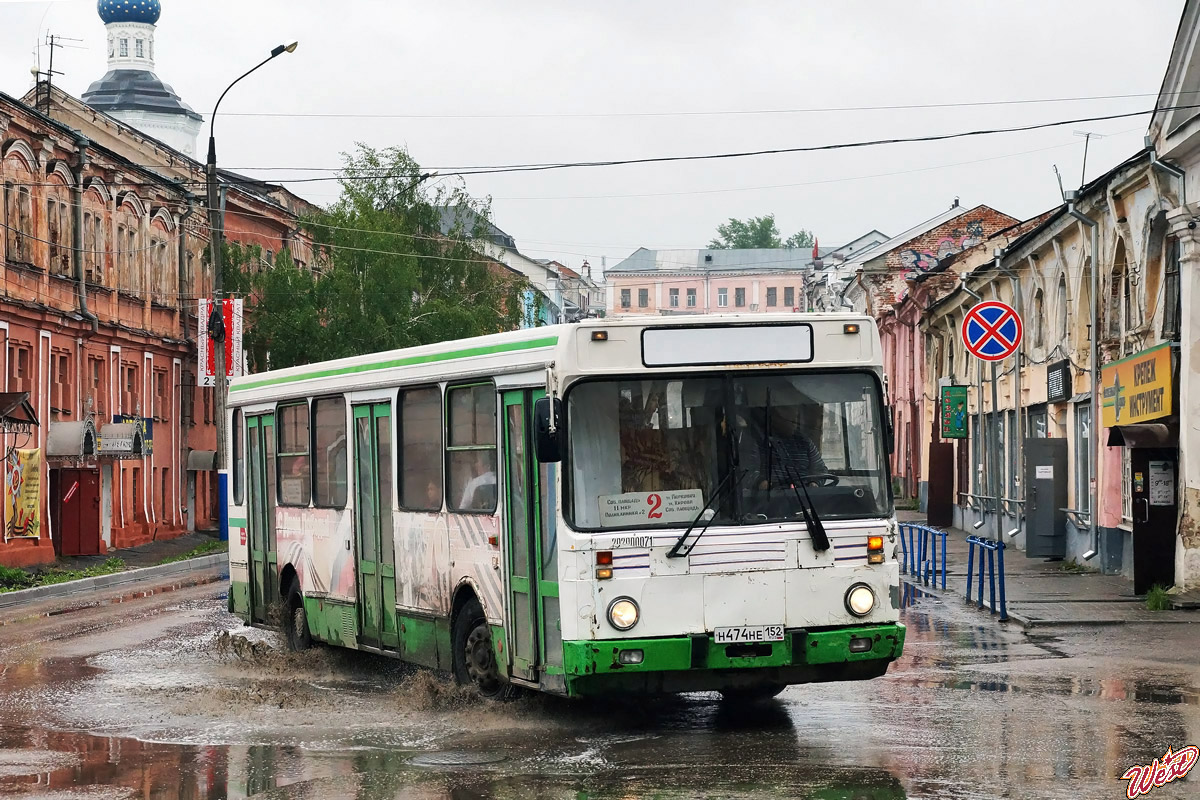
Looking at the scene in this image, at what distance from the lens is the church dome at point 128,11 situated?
100812mm

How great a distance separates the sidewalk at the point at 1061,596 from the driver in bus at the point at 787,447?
8.22 meters

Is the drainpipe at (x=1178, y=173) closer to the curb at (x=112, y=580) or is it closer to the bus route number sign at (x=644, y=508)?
the bus route number sign at (x=644, y=508)

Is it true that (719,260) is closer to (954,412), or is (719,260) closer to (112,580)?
(954,412)

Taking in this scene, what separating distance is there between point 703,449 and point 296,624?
6.88 metres

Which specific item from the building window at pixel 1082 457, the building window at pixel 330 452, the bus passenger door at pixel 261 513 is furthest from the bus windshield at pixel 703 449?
the building window at pixel 1082 457

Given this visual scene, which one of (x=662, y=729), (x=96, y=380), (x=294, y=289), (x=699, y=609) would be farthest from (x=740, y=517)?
(x=294, y=289)

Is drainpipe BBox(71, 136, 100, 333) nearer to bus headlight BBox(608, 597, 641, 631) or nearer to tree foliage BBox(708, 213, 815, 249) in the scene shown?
bus headlight BBox(608, 597, 641, 631)

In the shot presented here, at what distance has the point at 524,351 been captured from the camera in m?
11.7

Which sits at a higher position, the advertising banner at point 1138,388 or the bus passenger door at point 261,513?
the advertising banner at point 1138,388

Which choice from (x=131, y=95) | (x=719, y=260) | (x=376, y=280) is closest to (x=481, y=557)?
(x=376, y=280)

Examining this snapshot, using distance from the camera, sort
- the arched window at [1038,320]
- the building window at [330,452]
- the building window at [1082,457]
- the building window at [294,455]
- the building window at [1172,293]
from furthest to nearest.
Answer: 1. the arched window at [1038,320]
2. the building window at [1082,457]
3. the building window at [1172,293]
4. the building window at [294,455]
5. the building window at [330,452]

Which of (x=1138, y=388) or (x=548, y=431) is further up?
(x=1138, y=388)

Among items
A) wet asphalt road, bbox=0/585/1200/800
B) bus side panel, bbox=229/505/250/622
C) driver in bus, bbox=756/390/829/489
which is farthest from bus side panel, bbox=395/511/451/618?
bus side panel, bbox=229/505/250/622

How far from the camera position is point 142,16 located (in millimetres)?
101438
